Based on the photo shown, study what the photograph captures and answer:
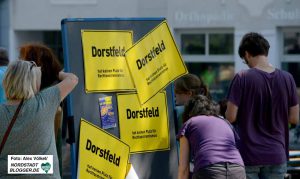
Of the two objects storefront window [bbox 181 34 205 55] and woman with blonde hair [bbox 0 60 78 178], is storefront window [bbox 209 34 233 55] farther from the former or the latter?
woman with blonde hair [bbox 0 60 78 178]

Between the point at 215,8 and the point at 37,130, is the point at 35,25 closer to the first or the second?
the point at 215,8

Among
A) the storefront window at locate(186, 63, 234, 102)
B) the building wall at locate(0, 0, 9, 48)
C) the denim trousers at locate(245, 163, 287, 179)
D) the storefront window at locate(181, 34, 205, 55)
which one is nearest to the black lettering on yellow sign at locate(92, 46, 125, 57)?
the denim trousers at locate(245, 163, 287, 179)

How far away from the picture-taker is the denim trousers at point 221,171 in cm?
532

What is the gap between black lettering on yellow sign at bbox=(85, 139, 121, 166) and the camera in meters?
5.43

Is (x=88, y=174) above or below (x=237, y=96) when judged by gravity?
below

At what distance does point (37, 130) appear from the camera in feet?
14.9

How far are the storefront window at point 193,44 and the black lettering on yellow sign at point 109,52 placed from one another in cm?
982

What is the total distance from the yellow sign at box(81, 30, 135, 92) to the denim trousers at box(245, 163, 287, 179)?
3.46 ft

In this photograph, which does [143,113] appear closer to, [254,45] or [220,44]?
[254,45]

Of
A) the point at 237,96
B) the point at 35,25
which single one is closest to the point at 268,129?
the point at 237,96

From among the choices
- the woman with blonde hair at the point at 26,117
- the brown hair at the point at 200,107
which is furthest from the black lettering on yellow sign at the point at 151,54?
the woman with blonde hair at the point at 26,117

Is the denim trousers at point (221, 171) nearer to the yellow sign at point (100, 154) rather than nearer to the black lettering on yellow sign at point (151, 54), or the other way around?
the yellow sign at point (100, 154)

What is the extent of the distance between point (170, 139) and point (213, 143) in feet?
2.21

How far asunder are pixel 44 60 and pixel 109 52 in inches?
18.2
